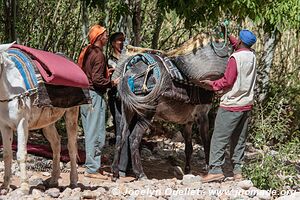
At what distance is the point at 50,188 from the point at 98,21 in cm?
592

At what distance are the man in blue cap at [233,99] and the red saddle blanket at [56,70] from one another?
67.9 inches

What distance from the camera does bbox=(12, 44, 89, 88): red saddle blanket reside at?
6539 mm

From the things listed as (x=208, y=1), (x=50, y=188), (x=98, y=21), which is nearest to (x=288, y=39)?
(x=98, y=21)

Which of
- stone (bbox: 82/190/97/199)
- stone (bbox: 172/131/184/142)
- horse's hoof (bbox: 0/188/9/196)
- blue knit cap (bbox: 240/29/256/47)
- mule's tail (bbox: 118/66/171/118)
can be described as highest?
blue knit cap (bbox: 240/29/256/47)

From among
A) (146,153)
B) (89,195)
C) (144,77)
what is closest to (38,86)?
(89,195)

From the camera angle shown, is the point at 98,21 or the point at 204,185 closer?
the point at 204,185

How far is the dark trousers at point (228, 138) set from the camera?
7.70m

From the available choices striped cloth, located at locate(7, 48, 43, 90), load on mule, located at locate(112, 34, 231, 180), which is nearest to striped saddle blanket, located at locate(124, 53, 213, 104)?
load on mule, located at locate(112, 34, 231, 180)

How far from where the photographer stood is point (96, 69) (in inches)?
319

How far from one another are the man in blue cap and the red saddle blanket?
173 centimetres

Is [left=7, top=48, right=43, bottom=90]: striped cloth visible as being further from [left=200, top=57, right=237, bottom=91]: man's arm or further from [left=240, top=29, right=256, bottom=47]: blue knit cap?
[left=240, top=29, right=256, bottom=47]: blue knit cap

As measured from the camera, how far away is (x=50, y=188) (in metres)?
7.00

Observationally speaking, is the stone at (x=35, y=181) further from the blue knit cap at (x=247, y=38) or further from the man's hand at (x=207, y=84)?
the blue knit cap at (x=247, y=38)

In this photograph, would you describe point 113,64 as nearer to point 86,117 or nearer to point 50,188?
point 86,117
